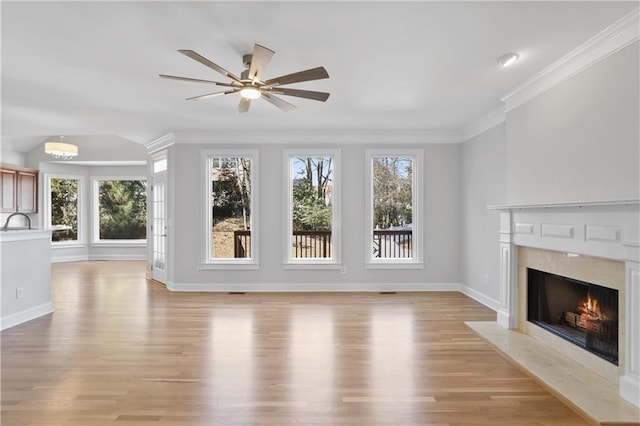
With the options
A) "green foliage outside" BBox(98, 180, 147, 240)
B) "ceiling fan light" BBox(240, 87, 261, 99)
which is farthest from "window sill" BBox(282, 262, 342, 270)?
"green foliage outside" BBox(98, 180, 147, 240)

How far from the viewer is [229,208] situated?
234 inches

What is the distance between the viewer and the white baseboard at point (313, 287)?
5.70m

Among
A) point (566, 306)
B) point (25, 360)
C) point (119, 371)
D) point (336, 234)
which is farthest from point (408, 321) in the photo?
point (25, 360)

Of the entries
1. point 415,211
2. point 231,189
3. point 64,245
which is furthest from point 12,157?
point 415,211

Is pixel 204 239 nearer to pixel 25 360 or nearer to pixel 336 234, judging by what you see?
pixel 336 234

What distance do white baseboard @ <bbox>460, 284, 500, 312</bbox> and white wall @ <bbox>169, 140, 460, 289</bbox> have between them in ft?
0.93

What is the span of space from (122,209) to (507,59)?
9885mm

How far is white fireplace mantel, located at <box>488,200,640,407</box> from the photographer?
2.29 m

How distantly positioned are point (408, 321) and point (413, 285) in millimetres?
1702

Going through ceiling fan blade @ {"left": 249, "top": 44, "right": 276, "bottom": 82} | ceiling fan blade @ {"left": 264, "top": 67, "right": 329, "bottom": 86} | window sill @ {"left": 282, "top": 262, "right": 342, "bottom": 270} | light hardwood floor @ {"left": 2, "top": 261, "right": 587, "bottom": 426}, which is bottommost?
light hardwood floor @ {"left": 2, "top": 261, "right": 587, "bottom": 426}

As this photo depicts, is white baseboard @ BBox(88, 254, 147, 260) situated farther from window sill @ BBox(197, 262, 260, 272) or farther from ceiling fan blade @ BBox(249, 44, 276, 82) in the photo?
ceiling fan blade @ BBox(249, 44, 276, 82)

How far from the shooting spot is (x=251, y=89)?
287 cm

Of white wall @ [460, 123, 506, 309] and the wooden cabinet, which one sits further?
the wooden cabinet

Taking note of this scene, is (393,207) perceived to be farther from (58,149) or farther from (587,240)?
(58,149)
